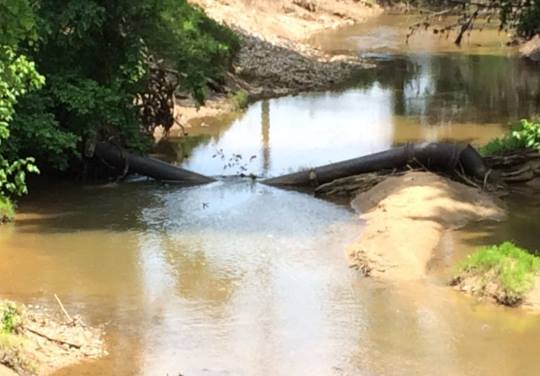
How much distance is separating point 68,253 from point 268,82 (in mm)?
18104

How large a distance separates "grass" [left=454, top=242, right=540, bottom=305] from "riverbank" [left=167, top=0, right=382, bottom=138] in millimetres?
11505

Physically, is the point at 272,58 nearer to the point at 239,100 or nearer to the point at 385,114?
the point at 239,100

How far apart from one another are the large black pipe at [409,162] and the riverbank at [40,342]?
7926 millimetres

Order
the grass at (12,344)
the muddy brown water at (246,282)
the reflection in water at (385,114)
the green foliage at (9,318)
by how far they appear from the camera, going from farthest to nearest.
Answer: the reflection in water at (385,114)
the muddy brown water at (246,282)
the green foliage at (9,318)
the grass at (12,344)

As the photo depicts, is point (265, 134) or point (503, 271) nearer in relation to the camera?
point (503, 271)

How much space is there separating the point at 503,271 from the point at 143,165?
28.3ft

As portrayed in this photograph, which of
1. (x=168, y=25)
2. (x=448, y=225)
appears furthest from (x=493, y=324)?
(x=168, y=25)

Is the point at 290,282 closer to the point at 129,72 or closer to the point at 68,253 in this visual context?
the point at 68,253

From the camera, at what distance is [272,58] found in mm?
33969

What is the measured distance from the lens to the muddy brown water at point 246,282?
9492 millimetres

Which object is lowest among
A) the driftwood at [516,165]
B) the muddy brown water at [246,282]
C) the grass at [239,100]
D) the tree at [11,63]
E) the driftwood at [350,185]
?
the muddy brown water at [246,282]

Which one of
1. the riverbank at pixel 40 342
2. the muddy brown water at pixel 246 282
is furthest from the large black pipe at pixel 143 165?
the riverbank at pixel 40 342

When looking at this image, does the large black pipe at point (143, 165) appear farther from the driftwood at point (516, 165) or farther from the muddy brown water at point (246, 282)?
the driftwood at point (516, 165)

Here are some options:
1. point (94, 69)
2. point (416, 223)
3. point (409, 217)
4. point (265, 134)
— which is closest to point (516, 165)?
point (409, 217)
